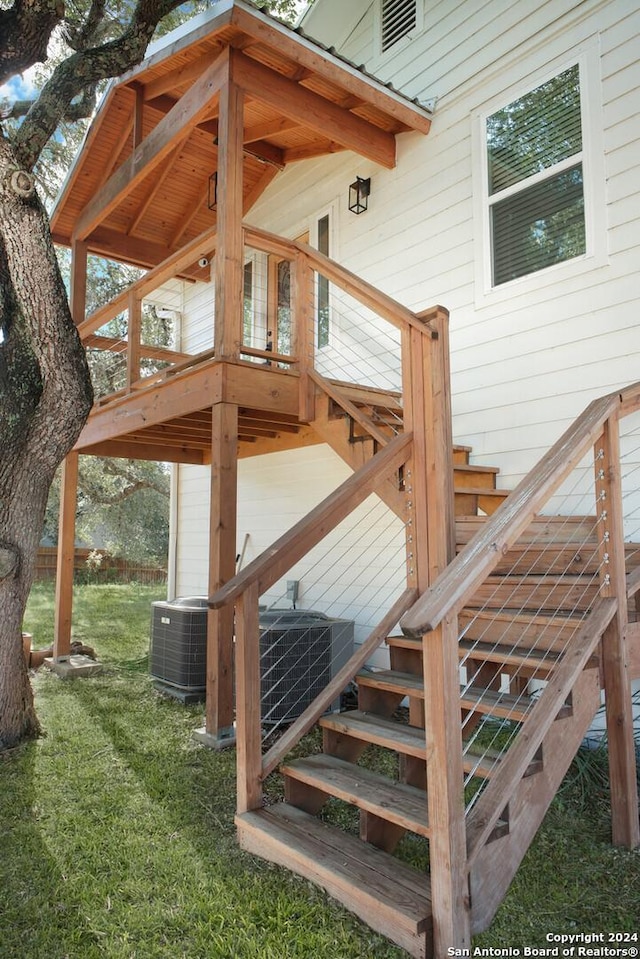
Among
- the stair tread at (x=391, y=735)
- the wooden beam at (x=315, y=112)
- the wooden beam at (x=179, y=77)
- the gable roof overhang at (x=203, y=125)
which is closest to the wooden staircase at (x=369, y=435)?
the stair tread at (x=391, y=735)

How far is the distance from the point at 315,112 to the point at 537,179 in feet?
6.12

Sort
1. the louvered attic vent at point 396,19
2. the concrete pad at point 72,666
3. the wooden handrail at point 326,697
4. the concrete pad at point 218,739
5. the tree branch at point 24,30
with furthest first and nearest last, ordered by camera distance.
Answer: the concrete pad at point 72,666
the louvered attic vent at point 396,19
the concrete pad at point 218,739
the tree branch at point 24,30
the wooden handrail at point 326,697

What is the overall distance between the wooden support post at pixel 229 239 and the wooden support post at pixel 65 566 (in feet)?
9.79

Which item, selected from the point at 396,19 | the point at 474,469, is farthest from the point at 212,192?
the point at 474,469

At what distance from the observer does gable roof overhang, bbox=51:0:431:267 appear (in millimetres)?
4613

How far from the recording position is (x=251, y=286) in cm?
802

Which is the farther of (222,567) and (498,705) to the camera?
(222,567)

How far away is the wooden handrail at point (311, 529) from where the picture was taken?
272 centimetres

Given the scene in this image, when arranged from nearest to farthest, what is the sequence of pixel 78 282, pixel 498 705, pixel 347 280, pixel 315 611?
pixel 498 705 < pixel 347 280 < pixel 315 611 < pixel 78 282

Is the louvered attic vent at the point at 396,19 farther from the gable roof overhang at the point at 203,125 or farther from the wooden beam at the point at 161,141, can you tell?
the wooden beam at the point at 161,141

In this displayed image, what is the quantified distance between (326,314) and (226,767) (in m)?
4.43

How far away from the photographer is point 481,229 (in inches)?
197

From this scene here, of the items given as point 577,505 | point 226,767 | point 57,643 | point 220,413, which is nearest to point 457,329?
point 577,505

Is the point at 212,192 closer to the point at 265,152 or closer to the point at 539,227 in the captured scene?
the point at 265,152
